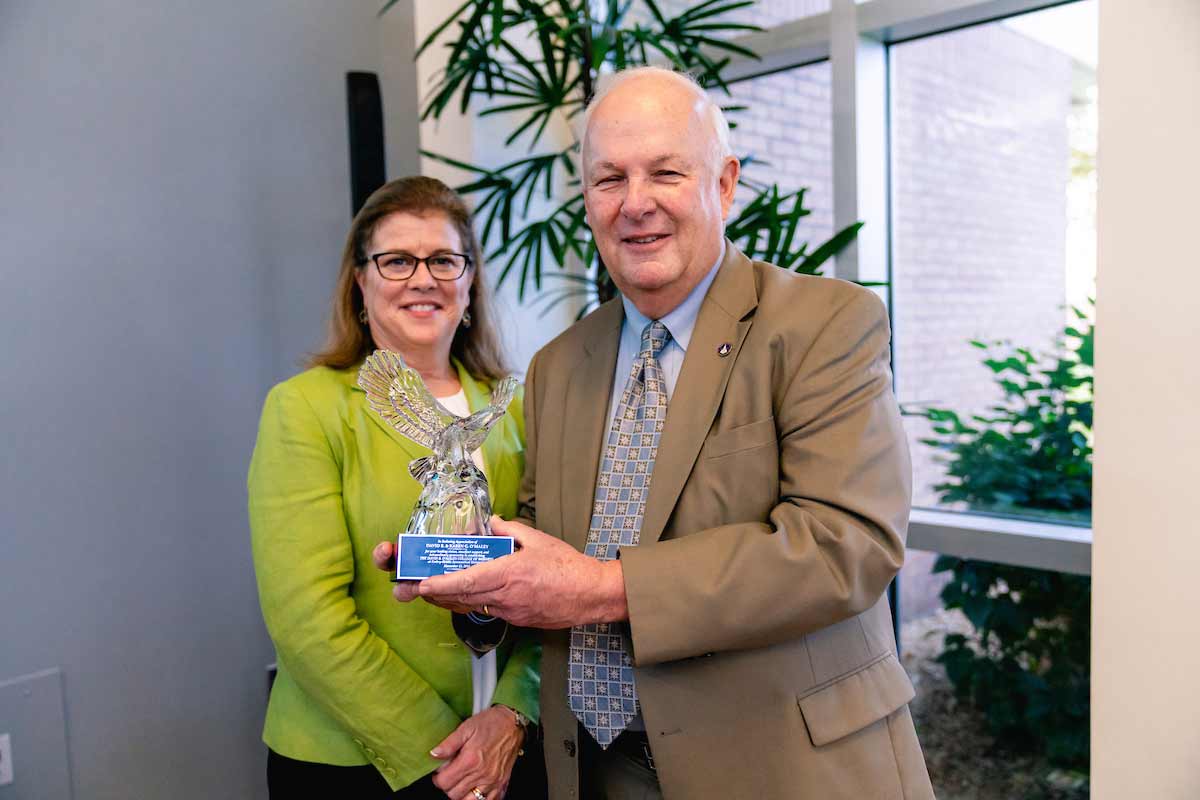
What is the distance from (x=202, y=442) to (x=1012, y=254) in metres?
2.31

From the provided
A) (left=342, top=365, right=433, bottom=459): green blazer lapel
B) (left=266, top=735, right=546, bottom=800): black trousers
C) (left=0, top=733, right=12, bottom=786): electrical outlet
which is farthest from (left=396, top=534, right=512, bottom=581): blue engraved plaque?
(left=0, top=733, right=12, bottom=786): electrical outlet

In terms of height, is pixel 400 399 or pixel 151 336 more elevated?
pixel 151 336

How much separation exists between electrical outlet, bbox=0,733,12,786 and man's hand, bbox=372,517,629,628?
1525mm

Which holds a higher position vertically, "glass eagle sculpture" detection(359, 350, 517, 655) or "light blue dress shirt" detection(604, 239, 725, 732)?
"light blue dress shirt" detection(604, 239, 725, 732)

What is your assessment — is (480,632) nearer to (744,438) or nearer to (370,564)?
(370,564)

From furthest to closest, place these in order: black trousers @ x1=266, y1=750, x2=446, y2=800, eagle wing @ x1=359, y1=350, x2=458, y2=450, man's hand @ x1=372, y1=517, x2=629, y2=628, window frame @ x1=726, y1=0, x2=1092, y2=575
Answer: window frame @ x1=726, y1=0, x2=1092, y2=575 → black trousers @ x1=266, y1=750, x2=446, y2=800 → eagle wing @ x1=359, y1=350, x2=458, y2=450 → man's hand @ x1=372, y1=517, x2=629, y2=628

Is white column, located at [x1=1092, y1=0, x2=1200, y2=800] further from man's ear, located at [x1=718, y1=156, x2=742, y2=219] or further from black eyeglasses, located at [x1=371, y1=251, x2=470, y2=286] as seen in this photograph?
black eyeglasses, located at [x1=371, y1=251, x2=470, y2=286]

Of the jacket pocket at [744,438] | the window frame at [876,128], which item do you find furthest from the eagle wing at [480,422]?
the window frame at [876,128]

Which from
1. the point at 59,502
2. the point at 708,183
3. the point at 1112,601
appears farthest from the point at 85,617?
the point at 1112,601

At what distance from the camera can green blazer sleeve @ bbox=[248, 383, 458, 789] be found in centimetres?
160

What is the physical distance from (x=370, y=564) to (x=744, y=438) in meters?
0.75

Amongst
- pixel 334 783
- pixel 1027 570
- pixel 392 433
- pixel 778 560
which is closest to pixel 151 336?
pixel 392 433

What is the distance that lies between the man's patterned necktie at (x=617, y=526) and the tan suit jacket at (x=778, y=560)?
0.20 feet

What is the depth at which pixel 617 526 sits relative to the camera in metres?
1.47
